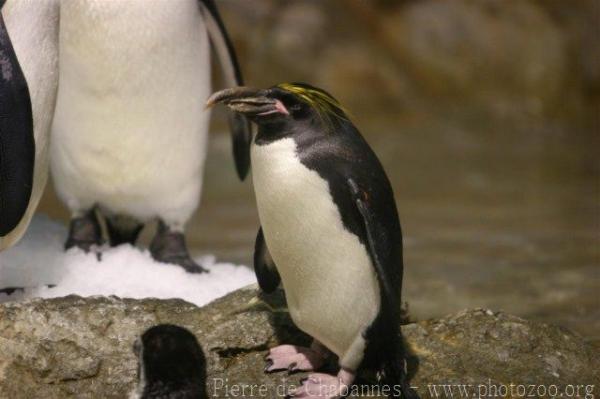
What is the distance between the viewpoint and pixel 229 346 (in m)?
2.94

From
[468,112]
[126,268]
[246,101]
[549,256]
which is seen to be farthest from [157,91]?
[468,112]

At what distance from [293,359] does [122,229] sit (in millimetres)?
1581

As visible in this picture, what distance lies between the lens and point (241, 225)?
6859 millimetres

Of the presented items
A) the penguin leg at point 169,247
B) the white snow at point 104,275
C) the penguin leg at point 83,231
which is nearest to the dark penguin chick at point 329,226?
the white snow at point 104,275

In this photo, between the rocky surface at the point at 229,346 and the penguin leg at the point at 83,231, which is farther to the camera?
Answer: the penguin leg at the point at 83,231

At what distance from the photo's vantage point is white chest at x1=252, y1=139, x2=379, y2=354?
2.60 meters

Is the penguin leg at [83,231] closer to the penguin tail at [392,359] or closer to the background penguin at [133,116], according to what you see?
the background penguin at [133,116]

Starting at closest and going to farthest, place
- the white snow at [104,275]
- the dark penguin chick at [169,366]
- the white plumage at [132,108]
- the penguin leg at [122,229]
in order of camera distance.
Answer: the dark penguin chick at [169,366] → the white snow at [104,275] → the white plumage at [132,108] → the penguin leg at [122,229]

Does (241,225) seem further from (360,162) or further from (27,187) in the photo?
(360,162)

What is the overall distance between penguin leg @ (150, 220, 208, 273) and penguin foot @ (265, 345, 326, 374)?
4.12 feet

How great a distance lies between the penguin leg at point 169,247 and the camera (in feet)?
13.5

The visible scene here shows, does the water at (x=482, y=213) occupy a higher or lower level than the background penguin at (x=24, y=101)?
lower

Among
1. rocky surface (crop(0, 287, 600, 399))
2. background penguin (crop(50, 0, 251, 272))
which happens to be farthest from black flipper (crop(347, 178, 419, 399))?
background penguin (crop(50, 0, 251, 272))

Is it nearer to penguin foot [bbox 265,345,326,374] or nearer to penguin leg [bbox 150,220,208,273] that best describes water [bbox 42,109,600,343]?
penguin leg [bbox 150,220,208,273]
